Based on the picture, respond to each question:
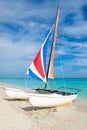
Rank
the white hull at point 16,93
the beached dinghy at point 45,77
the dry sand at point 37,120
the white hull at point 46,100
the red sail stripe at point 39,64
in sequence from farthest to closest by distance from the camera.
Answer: the red sail stripe at point 39,64, the white hull at point 16,93, the beached dinghy at point 45,77, the white hull at point 46,100, the dry sand at point 37,120

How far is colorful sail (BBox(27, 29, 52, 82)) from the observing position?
16375mm

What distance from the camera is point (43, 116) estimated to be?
12156 mm

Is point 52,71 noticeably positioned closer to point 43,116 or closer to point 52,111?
point 52,111

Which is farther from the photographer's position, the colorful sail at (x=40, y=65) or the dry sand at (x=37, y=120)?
the colorful sail at (x=40, y=65)

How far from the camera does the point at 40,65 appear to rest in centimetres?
1686

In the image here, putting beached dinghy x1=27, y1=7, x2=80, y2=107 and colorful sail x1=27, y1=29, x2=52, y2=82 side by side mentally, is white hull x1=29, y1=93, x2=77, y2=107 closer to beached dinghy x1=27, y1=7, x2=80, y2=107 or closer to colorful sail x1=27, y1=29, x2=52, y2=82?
beached dinghy x1=27, y1=7, x2=80, y2=107

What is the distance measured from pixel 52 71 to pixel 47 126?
26.4 feet

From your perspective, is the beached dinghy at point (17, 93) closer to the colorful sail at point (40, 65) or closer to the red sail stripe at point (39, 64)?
the colorful sail at point (40, 65)

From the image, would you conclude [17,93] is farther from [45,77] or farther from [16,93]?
[45,77]

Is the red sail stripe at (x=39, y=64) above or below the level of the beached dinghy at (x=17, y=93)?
above

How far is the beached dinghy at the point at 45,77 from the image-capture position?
A: 45.3 ft

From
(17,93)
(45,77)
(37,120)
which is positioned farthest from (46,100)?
(45,77)

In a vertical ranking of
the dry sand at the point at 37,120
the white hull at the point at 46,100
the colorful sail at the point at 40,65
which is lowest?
the dry sand at the point at 37,120

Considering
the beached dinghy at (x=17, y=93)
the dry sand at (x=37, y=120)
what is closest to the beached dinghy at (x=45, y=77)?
the dry sand at (x=37, y=120)
